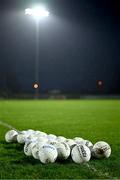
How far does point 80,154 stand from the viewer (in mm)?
7254

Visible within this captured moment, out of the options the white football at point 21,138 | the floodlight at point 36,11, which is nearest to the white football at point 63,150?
the white football at point 21,138

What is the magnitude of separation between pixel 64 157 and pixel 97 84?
75617mm

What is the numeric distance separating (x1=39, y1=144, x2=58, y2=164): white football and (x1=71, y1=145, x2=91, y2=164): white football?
0.33 m

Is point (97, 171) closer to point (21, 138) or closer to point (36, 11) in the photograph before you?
point (21, 138)

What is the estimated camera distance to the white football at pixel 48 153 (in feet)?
23.3

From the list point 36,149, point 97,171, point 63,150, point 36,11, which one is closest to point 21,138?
point 36,149

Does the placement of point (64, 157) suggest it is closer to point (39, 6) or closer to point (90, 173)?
point (90, 173)

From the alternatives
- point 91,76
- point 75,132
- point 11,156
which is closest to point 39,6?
point 75,132

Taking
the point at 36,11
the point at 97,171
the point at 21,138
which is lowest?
the point at 97,171

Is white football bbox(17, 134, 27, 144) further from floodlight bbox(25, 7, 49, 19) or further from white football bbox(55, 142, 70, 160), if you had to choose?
floodlight bbox(25, 7, 49, 19)

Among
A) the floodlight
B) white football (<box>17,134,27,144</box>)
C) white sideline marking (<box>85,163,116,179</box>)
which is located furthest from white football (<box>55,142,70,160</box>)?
the floodlight

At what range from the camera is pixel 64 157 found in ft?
24.4

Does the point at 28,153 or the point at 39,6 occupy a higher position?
the point at 39,6

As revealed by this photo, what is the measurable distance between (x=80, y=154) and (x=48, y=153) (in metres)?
0.55
